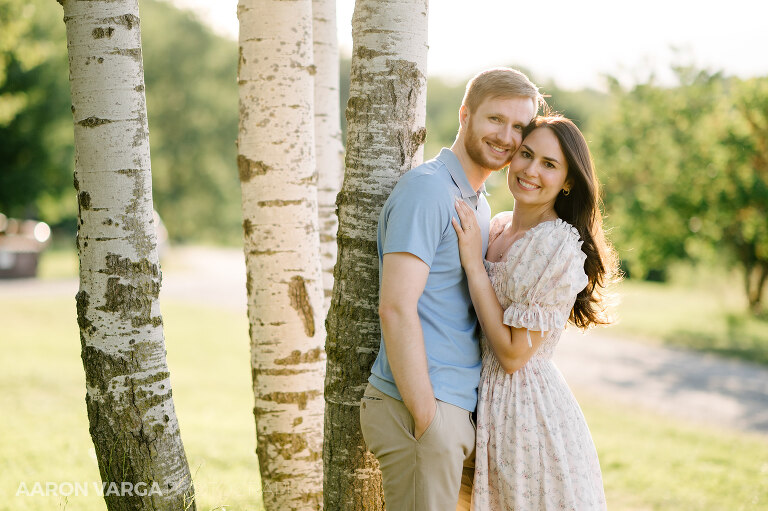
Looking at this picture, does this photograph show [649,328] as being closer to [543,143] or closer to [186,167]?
[543,143]

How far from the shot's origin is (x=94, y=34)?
2633 millimetres

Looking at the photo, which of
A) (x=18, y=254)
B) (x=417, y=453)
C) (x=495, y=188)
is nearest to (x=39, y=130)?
(x=18, y=254)

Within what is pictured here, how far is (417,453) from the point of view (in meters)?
2.49

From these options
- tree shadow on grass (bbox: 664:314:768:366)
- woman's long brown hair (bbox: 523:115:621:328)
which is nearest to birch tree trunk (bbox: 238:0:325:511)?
woman's long brown hair (bbox: 523:115:621:328)

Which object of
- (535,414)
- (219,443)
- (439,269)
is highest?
(439,269)

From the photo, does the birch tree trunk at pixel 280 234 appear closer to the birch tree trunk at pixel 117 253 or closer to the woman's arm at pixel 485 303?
the birch tree trunk at pixel 117 253

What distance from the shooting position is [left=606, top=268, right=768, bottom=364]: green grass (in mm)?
14312

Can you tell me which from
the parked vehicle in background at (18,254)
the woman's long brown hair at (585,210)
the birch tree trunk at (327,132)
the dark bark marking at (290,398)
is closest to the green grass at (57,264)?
the parked vehicle in background at (18,254)

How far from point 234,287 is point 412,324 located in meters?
19.3

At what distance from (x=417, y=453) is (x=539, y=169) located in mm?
1266

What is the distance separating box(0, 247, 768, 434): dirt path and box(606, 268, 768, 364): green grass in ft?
2.54

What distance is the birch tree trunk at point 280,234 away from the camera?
3.42 meters

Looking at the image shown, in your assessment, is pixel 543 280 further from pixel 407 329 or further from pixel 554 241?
pixel 407 329

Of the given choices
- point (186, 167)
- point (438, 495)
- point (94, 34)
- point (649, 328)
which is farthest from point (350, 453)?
point (186, 167)
